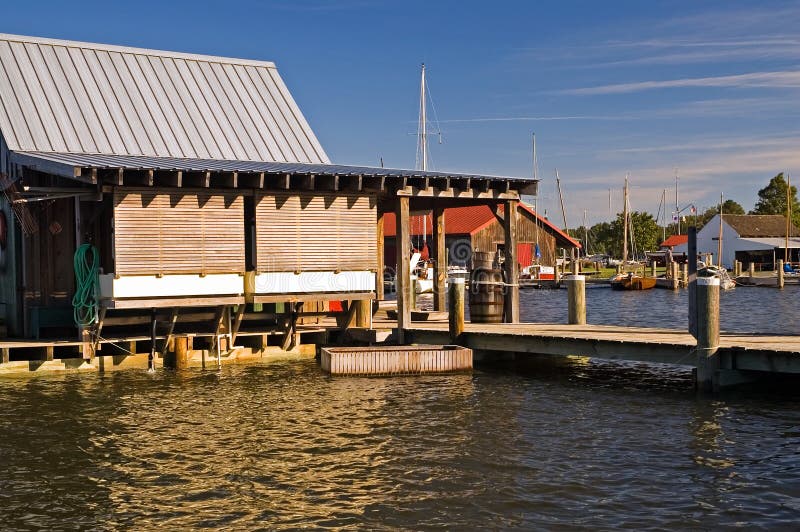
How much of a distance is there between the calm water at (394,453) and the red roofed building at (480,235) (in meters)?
46.9

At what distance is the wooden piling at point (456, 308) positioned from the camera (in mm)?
24469

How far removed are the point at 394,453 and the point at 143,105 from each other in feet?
64.9

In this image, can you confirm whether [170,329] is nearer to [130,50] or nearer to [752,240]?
[130,50]

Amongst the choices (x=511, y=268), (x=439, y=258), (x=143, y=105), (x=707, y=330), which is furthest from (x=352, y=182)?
(x=707, y=330)

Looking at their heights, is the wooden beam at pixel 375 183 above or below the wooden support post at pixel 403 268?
above

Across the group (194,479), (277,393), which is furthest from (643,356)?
(194,479)

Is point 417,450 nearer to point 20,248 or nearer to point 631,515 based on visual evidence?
point 631,515

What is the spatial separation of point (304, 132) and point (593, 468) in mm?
21557

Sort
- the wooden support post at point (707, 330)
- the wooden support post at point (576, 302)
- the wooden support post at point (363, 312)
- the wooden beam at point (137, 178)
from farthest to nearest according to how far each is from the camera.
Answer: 1. the wooden support post at point (363, 312)
2. the wooden support post at point (576, 302)
3. the wooden beam at point (137, 178)
4. the wooden support post at point (707, 330)

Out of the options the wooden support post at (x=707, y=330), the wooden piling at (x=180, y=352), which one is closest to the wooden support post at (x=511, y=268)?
the wooden support post at (x=707, y=330)

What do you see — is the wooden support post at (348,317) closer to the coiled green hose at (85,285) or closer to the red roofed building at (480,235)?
the coiled green hose at (85,285)

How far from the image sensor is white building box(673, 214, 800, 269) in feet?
310

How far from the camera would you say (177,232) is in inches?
933

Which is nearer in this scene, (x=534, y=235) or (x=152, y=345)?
(x=152, y=345)
